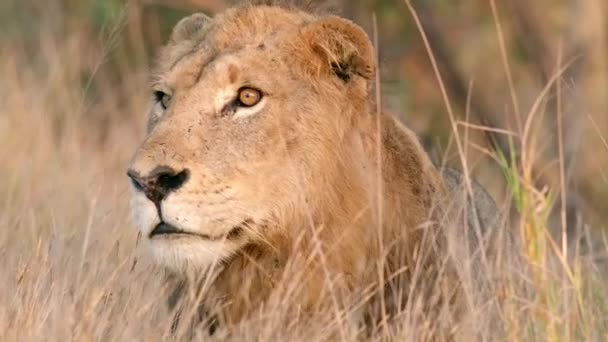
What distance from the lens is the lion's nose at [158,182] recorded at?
4859 mm

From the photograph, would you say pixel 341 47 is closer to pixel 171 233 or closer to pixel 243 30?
pixel 243 30

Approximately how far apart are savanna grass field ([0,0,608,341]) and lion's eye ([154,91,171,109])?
535 mm

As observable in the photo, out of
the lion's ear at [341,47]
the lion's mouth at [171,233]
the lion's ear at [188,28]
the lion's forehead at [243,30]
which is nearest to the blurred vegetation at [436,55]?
the lion's ear at [188,28]

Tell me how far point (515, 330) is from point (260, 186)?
957 mm

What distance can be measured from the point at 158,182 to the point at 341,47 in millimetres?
920

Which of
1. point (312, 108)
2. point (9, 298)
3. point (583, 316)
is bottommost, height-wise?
point (583, 316)

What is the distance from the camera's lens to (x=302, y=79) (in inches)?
211

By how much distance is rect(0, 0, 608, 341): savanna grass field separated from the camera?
498 centimetres

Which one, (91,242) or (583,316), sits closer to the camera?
(583,316)

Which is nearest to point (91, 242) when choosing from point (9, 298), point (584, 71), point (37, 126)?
point (9, 298)

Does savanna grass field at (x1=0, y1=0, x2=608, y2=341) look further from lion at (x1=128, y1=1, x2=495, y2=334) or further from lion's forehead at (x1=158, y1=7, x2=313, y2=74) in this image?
lion's forehead at (x1=158, y1=7, x2=313, y2=74)

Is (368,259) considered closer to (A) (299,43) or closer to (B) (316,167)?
(B) (316,167)

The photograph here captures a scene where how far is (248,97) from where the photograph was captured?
5.26 meters

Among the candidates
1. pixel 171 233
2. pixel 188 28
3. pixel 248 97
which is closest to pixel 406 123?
pixel 188 28
